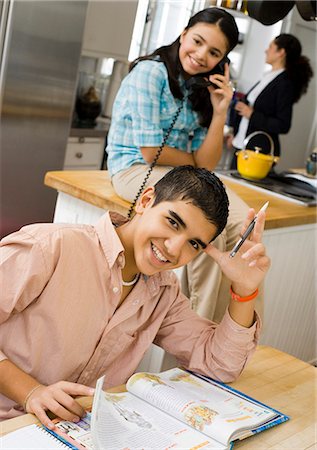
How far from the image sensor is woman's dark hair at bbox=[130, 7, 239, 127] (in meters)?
2.45

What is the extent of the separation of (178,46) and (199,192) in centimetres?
109

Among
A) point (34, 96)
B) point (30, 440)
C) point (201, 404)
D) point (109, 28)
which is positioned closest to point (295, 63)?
point (109, 28)

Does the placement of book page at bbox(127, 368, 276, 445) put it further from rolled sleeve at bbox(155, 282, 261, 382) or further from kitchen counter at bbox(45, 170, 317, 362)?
kitchen counter at bbox(45, 170, 317, 362)

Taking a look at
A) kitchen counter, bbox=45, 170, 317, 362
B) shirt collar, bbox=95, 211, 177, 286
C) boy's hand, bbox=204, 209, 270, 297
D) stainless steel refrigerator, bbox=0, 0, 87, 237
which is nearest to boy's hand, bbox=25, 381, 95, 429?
shirt collar, bbox=95, 211, 177, 286

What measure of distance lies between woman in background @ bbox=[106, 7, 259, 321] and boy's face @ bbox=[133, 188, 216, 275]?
2.62ft

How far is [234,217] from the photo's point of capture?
8.05ft

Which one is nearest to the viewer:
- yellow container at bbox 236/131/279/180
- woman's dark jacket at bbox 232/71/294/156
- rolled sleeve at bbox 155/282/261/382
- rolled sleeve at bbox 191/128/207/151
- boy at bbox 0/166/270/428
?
boy at bbox 0/166/270/428

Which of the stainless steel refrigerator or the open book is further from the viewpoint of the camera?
the stainless steel refrigerator

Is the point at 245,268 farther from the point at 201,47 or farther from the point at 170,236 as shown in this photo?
the point at 201,47

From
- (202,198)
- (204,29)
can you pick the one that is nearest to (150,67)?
(204,29)

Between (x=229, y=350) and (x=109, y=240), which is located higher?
(x=109, y=240)

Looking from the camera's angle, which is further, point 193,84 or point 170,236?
point 193,84

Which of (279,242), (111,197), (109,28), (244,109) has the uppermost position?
(109,28)

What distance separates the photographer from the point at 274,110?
503 cm
